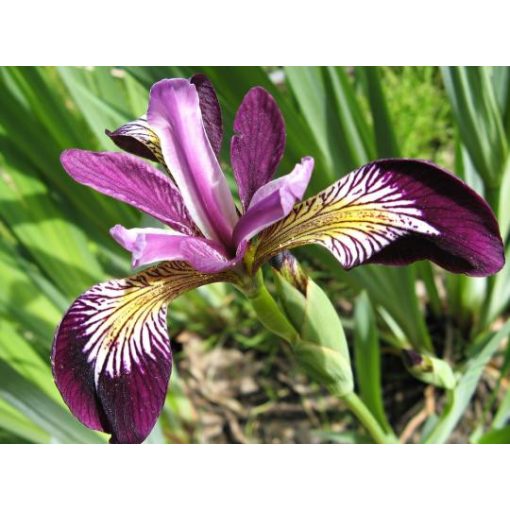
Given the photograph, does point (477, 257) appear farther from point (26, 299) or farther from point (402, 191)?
point (26, 299)

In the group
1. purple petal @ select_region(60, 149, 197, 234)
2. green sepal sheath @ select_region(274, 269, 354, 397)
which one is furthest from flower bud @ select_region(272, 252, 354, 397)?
purple petal @ select_region(60, 149, 197, 234)

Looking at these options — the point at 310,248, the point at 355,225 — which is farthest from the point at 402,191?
the point at 310,248

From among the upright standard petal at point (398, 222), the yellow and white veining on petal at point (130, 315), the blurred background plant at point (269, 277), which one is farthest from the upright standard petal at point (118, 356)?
the blurred background plant at point (269, 277)

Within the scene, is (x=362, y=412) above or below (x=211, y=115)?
below

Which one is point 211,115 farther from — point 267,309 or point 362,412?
point 362,412

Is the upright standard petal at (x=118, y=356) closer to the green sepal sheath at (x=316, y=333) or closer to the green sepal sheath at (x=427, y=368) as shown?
the green sepal sheath at (x=316, y=333)

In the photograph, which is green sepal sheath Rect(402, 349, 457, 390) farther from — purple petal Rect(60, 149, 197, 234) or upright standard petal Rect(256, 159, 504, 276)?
purple petal Rect(60, 149, 197, 234)

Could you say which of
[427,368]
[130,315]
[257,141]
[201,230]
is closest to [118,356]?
[130,315]
